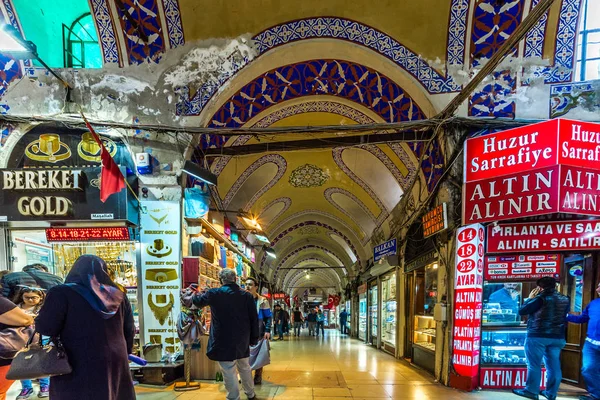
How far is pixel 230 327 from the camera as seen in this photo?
3.80 m

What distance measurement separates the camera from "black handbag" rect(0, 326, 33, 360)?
2688 millimetres

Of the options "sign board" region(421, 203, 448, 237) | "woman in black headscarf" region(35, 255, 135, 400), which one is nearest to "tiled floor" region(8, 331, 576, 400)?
"sign board" region(421, 203, 448, 237)

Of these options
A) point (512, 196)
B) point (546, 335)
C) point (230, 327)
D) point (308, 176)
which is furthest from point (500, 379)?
point (308, 176)

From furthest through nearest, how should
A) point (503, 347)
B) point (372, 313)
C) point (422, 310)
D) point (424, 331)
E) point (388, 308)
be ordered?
point (372, 313)
point (388, 308)
point (422, 310)
point (424, 331)
point (503, 347)

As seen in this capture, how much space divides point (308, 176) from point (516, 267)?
19.7 ft

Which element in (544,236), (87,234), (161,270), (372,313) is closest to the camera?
(544,236)

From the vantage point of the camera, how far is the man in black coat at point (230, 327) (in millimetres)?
3744

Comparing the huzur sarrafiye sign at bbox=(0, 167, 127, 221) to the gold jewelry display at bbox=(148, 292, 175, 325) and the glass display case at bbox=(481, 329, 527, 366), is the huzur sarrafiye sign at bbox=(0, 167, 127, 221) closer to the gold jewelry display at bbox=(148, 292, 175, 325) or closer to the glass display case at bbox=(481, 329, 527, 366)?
the gold jewelry display at bbox=(148, 292, 175, 325)

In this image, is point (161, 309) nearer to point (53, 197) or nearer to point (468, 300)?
point (53, 197)

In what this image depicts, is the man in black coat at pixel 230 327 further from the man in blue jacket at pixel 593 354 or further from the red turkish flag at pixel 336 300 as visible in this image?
the red turkish flag at pixel 336 300

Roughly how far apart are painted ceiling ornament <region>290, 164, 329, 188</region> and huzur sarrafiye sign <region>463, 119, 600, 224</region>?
5.26m

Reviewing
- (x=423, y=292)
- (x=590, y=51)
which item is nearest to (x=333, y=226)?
(x=423, y=292)

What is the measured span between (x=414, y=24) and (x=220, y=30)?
3018 millimetres

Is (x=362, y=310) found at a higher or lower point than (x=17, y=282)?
lower
